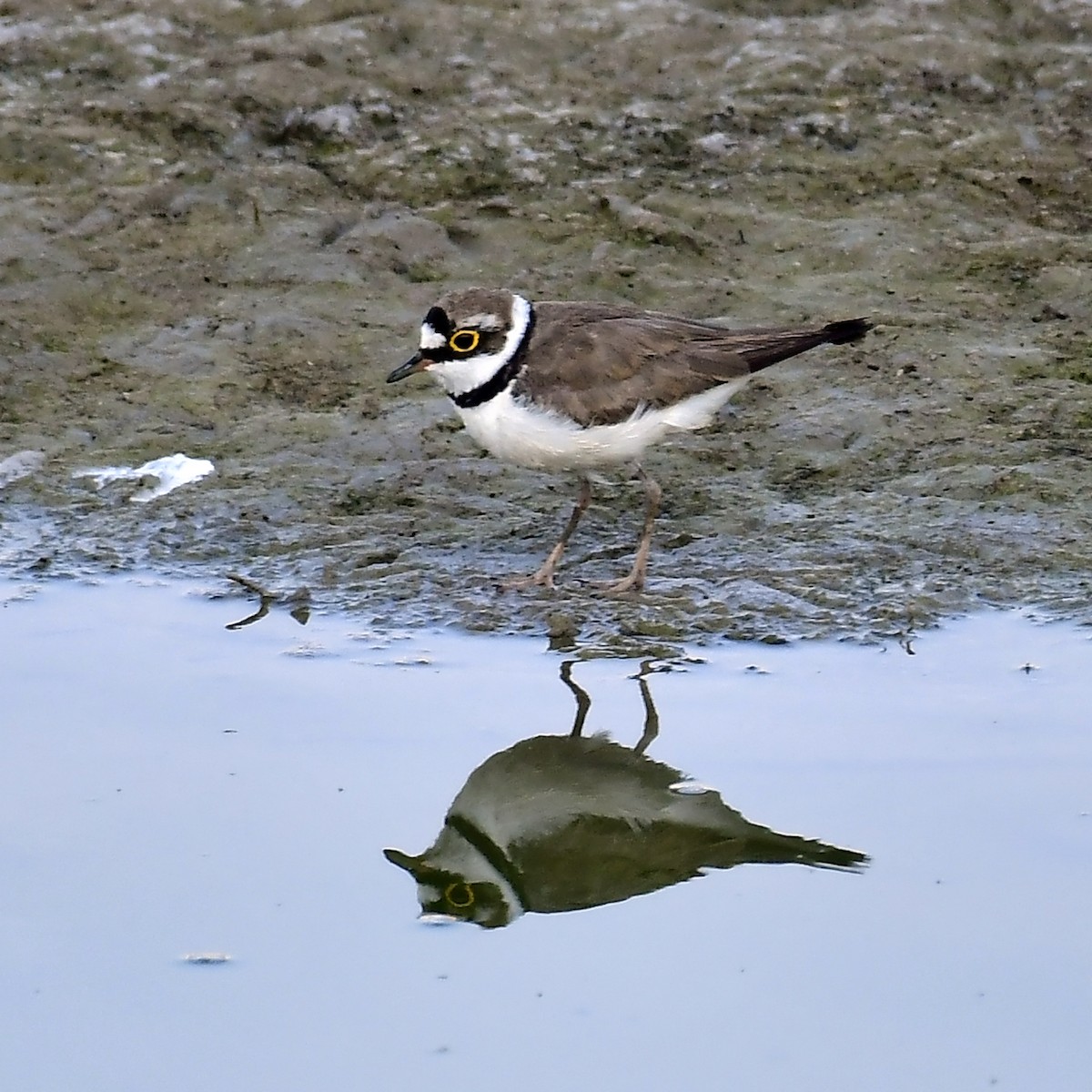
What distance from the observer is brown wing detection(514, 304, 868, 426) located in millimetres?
6727

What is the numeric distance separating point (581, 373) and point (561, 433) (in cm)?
25

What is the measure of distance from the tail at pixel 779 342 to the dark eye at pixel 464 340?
3.42 ft

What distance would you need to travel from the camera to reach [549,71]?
9.93 metres

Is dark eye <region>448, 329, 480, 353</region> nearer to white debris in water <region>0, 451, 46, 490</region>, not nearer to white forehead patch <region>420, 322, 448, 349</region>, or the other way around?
white forehead patch <region>420, 322, 448, 349</region>

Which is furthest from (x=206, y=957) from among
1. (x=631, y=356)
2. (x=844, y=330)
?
(x=844, y=330)

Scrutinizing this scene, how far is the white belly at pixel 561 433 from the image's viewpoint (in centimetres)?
667

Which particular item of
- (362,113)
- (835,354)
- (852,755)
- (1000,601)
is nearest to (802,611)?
(1000,601)

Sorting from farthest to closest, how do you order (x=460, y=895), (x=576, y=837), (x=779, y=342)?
(x=779, y=342), (x=576, y=837), (x=460, y=895)

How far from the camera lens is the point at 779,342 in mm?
7113

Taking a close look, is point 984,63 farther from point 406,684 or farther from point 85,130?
point 406,684

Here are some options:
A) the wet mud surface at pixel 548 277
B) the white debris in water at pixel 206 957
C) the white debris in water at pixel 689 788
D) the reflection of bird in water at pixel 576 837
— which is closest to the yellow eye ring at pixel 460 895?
the reflection of bird in water at pixel 576 837

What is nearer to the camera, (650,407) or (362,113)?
(650,407)

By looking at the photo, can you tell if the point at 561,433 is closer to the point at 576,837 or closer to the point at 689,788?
the point at 689,788

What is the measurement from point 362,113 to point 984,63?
3329 millimetres
